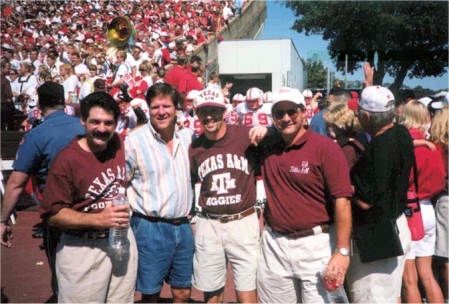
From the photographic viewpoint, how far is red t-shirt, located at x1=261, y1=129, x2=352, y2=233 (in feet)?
10.9

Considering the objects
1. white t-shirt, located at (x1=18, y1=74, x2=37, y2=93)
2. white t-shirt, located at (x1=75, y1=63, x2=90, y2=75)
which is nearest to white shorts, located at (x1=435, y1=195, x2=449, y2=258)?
white t-shirt, located at (x1=75, y1=63, x2=90, y2=75)

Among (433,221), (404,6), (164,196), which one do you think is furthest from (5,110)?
(404,6)

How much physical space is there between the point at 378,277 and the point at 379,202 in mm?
517

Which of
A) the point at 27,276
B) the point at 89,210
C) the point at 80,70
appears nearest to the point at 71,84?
the point at 80,70

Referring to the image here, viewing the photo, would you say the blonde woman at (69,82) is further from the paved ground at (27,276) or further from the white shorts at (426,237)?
the white shorts at (426,237)

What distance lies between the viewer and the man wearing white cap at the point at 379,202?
132 inches

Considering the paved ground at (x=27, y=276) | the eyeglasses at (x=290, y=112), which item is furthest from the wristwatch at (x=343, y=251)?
the paved ground at (x=27, y=276)

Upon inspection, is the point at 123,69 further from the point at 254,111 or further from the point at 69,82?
the point at 254,111

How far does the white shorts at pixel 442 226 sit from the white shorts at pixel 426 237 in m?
0.17

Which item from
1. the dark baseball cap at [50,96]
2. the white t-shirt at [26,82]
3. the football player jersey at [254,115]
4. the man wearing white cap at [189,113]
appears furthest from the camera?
the white t-shirt at [26,82]

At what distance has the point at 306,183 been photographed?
11.1ft

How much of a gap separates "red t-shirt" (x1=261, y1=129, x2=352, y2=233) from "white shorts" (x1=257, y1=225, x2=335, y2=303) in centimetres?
10

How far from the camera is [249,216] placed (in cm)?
394

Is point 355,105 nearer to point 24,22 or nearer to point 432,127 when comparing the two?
point 432,127
